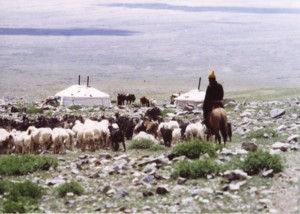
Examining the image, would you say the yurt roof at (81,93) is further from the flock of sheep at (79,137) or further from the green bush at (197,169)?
the green bush at (197,169)

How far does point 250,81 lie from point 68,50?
53.6 metres

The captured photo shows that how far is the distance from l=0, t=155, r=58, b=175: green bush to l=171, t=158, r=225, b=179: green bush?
122 inches

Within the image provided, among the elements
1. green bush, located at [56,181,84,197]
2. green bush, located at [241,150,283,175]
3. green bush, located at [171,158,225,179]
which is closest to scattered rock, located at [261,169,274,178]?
green bush, located at [241,150,283,175]

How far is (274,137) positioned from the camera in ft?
56.8

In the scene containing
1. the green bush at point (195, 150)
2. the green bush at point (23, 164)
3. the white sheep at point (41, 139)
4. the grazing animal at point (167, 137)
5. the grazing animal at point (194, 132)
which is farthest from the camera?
the grazing animal at point (194, 132)

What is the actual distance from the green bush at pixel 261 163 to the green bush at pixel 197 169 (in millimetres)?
479

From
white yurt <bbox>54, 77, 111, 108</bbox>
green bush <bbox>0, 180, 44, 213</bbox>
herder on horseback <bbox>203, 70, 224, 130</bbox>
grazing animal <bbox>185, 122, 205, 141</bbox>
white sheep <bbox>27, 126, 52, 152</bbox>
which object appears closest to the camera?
green bush <bbox>0, 180, 44, 213</bbox>

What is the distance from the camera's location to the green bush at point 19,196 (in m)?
10.2

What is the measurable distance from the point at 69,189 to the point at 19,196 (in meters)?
0.88

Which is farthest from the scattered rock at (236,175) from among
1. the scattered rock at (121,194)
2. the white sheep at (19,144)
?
the white sheep at (19,144)

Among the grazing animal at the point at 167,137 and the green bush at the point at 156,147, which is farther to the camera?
the grazing animal at the point at 167,137

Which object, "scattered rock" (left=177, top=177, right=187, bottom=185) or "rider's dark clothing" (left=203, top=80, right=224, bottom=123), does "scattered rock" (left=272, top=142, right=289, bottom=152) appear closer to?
"rider's dark clothing" (left=203, top=80, right=224, bottom=123)

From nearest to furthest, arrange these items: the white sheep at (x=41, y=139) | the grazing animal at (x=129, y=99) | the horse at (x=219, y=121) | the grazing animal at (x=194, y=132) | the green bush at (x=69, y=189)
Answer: the green bush at (x=69, y=189) < the horse at (x=219, y=121) < the white sheep at (x=41, y=139) < the grazing animal at (x=194, y=132) < the grazing animal at (x=129, y=99)

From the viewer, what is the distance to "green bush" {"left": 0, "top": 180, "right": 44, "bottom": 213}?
10159mm
